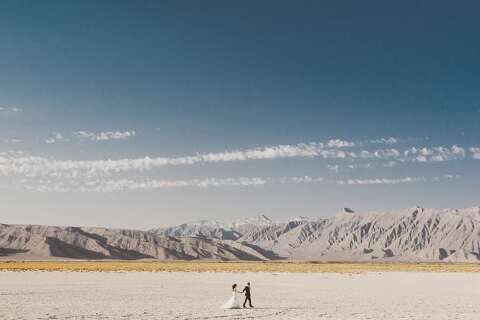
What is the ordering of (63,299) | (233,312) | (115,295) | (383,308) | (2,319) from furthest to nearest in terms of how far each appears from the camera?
(115,295), (63,299), (383,308), (233,312), (2,319)

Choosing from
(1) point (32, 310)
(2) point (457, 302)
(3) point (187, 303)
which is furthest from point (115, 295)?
(2) point (457, 302)

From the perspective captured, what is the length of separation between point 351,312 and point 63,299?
15.8m

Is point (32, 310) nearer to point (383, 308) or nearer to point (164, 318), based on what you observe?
point (164, 318)

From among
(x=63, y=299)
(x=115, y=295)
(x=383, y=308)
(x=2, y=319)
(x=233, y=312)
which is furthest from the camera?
(x=115, y=295)

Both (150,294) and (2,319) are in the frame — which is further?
(150,294)

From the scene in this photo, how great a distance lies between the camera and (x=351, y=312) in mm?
26781

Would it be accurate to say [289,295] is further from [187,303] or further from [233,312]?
[233,312]

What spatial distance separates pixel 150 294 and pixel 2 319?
15176mm

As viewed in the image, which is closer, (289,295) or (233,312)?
(233,312)

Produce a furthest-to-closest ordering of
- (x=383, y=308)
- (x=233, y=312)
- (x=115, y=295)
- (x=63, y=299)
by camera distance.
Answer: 1. (x=115, y=295)
2. (x=63, y=299)
3. (x=383, y=308)
4. (x=233, y=312)

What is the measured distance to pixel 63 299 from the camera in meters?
33.0

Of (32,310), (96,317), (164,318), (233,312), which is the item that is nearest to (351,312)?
(233,312)

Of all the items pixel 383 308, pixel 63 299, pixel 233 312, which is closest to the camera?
pixel 233 312

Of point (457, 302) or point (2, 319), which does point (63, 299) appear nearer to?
point (2, 319)
